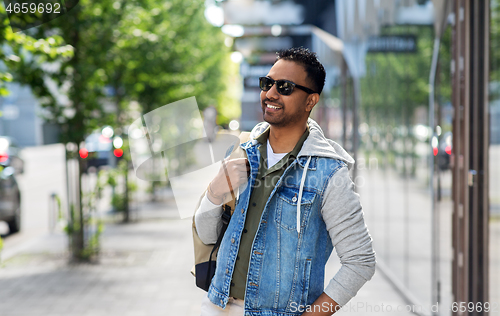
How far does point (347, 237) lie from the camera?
6.19ft

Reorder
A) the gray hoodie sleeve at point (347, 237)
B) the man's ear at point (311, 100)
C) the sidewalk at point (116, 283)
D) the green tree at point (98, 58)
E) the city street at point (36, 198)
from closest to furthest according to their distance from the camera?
the gray hoodie sleeve at point (347, 237) < the man's ear at point (311, 100) < the sidewalk at point (116, 283) < the green tree at point (98, 58) < the city street at point (36, 198)

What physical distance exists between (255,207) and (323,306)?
1.40 feet

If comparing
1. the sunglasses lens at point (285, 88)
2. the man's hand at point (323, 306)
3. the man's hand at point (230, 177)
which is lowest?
the man's hand at point (323, 306)

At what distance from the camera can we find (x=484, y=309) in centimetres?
361

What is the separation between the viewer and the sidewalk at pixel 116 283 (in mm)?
5289

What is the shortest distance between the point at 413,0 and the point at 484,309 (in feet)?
9.71

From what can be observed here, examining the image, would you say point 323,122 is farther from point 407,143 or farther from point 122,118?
point 407,143

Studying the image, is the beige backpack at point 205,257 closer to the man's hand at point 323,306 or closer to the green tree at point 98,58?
the man's hand at point 323,306

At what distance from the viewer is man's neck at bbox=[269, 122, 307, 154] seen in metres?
2.01

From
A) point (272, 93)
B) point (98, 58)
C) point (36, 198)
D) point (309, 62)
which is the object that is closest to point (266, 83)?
point (272, 93)

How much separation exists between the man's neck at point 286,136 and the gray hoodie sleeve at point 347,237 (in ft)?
0.73

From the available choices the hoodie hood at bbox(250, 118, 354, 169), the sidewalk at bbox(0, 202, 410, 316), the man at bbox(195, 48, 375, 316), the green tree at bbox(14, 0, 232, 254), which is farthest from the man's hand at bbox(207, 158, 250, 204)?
the green tree at bbox(14, 0, 232, 254)

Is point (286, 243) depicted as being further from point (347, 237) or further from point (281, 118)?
point (281, 118)

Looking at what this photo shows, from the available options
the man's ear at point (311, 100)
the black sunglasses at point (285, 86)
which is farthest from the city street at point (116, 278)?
the black sunglasses at point (285, 86)
